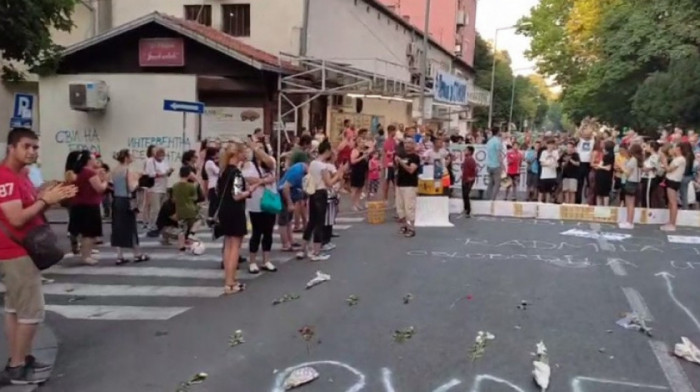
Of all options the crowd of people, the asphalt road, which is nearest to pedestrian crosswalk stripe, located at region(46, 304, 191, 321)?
the asphalt road

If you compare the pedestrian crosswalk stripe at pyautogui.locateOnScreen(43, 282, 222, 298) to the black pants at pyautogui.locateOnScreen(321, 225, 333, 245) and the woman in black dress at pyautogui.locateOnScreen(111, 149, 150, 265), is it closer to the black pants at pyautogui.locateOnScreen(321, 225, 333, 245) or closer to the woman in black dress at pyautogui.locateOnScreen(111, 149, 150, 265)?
the woman in black dress at pyautogui.locateOnScreen(111, 149, 150, 265)

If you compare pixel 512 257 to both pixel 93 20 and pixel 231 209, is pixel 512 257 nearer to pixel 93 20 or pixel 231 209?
pixel 231 209

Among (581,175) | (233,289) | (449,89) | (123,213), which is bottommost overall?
(233,289)

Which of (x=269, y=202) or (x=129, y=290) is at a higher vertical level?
(x=269, y=202)

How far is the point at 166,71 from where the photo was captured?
20.3 meters

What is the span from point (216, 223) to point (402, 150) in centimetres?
520

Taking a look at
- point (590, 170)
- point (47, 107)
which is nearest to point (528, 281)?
point (590, 170)

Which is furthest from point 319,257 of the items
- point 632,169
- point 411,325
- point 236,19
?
point 236,19

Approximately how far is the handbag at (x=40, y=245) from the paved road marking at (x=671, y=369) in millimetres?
4833

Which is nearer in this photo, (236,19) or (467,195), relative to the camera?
(467,195)

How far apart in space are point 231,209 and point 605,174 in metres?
10.4

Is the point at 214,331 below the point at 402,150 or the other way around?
Result: below

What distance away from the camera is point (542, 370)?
538 cm

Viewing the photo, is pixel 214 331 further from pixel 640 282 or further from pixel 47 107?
pixel 47 107
